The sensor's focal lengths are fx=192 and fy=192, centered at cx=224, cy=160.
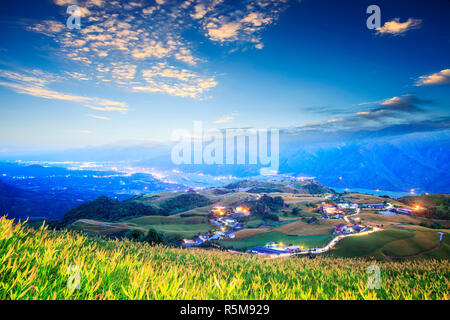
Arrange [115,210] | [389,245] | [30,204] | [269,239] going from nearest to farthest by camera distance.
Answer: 1. [389,245]
2. [269,239]
3. [115,210]
4. [30,204]

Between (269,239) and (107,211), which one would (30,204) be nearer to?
(107,211)

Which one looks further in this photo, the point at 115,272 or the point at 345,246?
the point at 345,246

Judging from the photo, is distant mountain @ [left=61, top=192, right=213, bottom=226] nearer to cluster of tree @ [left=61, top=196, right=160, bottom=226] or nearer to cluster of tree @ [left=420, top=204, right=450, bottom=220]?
cluster of tree @ [left=61, top=196, right=160, bottom=226]

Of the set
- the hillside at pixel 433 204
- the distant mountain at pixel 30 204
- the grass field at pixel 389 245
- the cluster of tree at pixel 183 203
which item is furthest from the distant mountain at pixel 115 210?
the hillside at pixel 433 204

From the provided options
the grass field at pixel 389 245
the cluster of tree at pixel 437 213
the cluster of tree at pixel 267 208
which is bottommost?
the cluster of tree at pixel 267 208

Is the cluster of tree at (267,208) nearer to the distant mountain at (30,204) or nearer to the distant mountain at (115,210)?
the distant mountain at (115,210)

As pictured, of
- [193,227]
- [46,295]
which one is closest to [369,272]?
[46,295]

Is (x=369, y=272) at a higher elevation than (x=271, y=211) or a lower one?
higher

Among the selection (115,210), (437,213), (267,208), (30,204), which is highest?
(437,213)

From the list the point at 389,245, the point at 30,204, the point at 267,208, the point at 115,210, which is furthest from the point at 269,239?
the point at 30,204
